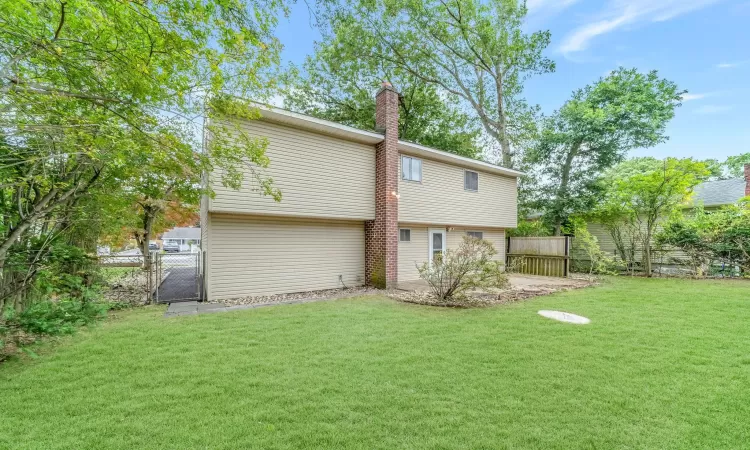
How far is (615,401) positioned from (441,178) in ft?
31.3

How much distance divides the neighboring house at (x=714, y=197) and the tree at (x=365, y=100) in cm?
899

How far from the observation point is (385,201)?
31.7 ft

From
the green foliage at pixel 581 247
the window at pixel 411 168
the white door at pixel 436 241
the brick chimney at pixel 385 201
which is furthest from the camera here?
the green foliage at pixel 581 247

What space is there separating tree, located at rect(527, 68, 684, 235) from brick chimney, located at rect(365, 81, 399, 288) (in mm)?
10697

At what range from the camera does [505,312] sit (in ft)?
21.6

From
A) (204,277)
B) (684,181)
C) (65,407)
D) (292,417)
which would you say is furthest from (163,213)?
(684,181)

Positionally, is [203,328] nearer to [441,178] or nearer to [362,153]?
[362,153]

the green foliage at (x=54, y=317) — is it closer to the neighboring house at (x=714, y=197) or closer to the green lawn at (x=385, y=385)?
the green lawn at (x=385, y=385)

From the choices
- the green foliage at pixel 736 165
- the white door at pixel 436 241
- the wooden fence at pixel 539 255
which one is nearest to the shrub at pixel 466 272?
the white door at pixel 436 241

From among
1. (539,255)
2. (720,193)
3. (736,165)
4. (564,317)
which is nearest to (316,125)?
(564,317)

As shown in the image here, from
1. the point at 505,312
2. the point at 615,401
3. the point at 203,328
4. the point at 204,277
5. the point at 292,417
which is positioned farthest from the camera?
the point at 204,277

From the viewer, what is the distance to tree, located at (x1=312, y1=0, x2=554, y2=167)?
1647 cm

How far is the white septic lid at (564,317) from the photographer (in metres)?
5.88

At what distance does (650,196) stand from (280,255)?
545 inches
